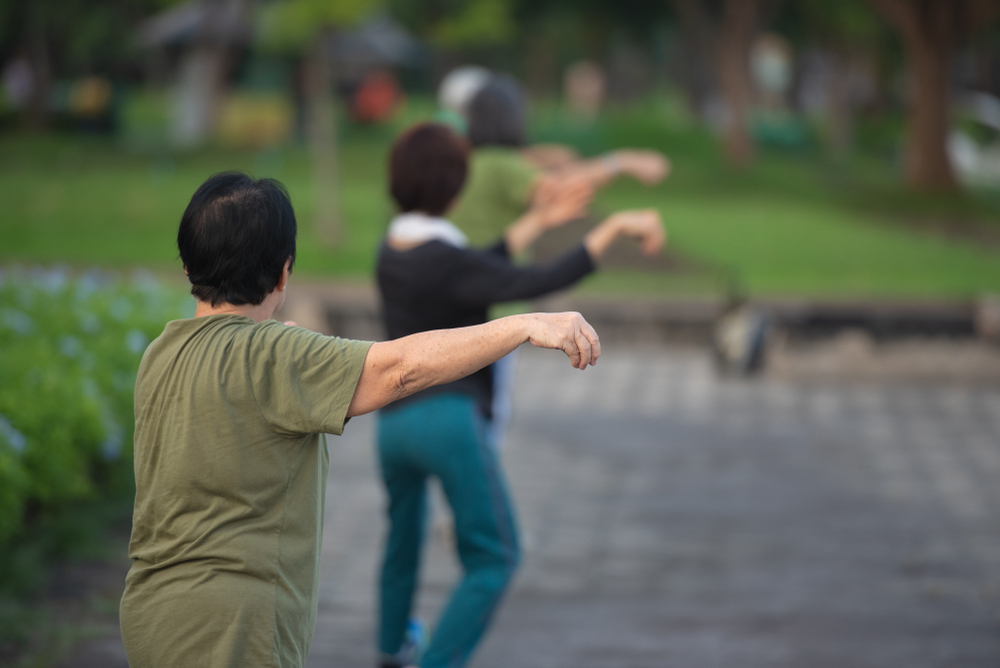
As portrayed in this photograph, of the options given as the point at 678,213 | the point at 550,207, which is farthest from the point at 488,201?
the point at 678,213

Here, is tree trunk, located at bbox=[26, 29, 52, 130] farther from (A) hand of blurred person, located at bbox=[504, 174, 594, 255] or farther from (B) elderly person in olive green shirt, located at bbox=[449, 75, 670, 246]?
(A) hand of blurred person, located at bbox=[504, 174, 594, 255]

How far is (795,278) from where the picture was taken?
13141mm

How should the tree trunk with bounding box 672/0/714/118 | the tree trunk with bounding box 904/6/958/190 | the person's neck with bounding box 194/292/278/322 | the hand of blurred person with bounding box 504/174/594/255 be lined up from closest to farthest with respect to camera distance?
the person's neck with bounding box 194/292/278/322 → the hand of blurred person with bounding box 504/174/594/255 → the tree trunk with bounding box 904/6/958/190 → the tree trunk with bounding box 672/0/714/118

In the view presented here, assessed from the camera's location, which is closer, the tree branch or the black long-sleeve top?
the black long-sleeve top

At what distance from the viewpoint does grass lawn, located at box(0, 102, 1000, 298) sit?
13.4 meters

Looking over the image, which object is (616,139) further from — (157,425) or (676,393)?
(157,425)

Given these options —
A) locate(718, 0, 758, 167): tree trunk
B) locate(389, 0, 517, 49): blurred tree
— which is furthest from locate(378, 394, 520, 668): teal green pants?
locate(389, 0, 517, 49): blurred tree

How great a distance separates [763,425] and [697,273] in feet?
17.9

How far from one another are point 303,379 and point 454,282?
1360 mm

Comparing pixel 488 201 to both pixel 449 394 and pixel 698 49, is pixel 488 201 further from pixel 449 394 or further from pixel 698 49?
pixel 698 49

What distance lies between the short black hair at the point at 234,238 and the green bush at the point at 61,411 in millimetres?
2416

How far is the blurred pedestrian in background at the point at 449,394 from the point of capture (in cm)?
353

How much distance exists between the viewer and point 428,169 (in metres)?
3.78

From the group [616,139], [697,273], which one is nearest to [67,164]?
[616,139]
